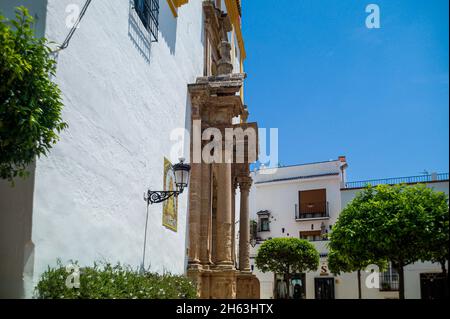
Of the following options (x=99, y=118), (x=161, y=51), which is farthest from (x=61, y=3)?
(x=161, y=51)

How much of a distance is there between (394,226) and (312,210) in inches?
769

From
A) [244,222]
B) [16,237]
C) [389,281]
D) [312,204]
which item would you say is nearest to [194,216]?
[244,222]

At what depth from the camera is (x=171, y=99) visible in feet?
36.9

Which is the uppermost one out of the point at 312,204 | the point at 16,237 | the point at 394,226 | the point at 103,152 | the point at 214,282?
the point at 312,204

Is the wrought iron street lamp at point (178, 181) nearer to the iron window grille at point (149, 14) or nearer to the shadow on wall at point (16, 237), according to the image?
the iron window grille at point (149, 14)

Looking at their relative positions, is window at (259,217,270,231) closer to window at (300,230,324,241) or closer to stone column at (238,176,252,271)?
window at (300,230,324,241)

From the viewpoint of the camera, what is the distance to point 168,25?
1136 centimetres

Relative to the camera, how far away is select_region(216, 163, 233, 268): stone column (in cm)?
1247

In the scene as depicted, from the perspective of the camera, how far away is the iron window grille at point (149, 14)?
9.56 metres

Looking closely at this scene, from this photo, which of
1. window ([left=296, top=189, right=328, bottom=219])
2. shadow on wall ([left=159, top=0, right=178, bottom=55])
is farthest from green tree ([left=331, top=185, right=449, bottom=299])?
window ([left=296, top=189, right=328, bottom=219])

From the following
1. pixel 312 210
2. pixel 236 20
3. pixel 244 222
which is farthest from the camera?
pixel 312 210

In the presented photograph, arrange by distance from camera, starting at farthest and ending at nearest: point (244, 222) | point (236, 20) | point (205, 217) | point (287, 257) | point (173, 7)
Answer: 1. point (287, 257)
2. point (236, 20)
3. point (244, 222)
4. point (205, 217)
5. point (173, 7)

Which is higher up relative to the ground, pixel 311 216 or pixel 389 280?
pixel 311 216

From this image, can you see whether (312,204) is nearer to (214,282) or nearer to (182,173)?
(214,282)
